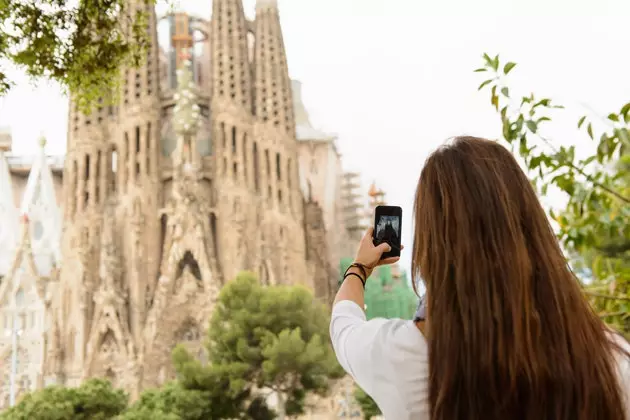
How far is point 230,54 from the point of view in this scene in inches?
733

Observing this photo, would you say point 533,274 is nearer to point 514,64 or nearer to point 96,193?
point 514,64

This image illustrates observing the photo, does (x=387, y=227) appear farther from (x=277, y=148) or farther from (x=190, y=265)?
(x=277, y=148)

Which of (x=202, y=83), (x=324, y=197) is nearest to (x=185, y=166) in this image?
(x=202, y=83)

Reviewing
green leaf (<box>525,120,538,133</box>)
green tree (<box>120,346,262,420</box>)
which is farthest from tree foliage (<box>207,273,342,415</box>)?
green leaf (<box>525,120,538,133</box>)

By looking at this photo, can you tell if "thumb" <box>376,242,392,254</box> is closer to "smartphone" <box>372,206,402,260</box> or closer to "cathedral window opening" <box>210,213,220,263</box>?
"smartphone" <box>372,206,402,260</box>

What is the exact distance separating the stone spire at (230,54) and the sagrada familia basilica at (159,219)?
0.13 ft

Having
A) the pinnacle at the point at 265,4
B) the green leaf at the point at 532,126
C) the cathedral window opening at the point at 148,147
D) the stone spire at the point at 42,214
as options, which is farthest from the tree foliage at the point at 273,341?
the green leaf at the point at 532,126

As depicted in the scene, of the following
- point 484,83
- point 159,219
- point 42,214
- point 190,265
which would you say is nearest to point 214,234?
point 190,265

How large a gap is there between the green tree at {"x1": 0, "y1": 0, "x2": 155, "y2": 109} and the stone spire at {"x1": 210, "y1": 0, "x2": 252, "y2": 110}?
14.8 metres

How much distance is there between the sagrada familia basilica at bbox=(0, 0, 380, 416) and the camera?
1598cm

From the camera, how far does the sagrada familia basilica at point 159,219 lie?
52.4 feet

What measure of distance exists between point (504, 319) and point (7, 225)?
69.8 ft

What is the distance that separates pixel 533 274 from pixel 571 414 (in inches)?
6.2

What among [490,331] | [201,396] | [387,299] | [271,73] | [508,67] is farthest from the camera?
[387,299]
